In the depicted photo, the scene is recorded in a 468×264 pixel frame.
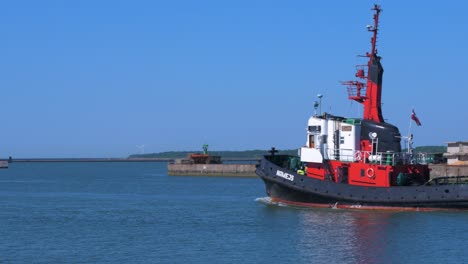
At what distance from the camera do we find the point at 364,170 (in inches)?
1416

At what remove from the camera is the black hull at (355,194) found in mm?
34031

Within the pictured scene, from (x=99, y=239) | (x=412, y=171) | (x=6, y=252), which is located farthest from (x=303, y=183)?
(x=6, y=252)

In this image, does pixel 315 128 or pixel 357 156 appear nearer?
pixel 357 156

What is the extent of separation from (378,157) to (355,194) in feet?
6.60

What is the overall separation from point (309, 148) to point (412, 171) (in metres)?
4.84

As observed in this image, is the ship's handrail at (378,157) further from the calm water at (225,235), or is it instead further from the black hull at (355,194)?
the calm water at (225,235)

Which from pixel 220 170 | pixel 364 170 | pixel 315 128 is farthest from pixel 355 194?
pixel 220 170

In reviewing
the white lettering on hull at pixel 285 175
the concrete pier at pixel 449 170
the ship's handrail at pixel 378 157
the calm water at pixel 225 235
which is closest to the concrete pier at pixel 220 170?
the concrete pier at pixel 449 170

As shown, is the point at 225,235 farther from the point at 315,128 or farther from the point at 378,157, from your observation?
the point at 315,128

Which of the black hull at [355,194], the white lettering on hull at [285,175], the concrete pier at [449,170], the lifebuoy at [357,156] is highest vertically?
the lifebuoy at [357,156]

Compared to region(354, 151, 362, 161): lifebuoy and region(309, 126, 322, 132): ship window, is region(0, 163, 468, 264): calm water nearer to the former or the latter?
region(354, 151, 362, 161): lifebuoy

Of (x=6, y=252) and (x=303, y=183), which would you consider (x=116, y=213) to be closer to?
(x=303, y=183)

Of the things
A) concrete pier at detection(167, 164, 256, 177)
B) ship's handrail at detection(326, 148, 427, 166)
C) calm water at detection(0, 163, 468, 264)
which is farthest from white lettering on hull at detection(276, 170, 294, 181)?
concrete pier at detection(167, 164, 256, 177)

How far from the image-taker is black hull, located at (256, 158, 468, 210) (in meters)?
34.0
